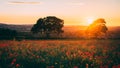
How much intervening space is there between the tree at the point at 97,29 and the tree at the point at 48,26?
7315 mm

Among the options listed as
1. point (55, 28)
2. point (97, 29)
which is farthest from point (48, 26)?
point (97, 29)

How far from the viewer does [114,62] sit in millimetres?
10047

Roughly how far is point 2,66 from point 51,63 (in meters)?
1.68

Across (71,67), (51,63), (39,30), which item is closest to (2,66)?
(51,63)

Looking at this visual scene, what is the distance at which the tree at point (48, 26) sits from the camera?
66312 millimetres

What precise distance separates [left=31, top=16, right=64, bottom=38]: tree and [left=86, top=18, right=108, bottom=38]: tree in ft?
24.0

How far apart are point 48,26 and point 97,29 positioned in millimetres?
12314

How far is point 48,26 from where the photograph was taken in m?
68.2

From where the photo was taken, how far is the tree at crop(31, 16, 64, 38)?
66.3m

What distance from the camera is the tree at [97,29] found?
66188 mm

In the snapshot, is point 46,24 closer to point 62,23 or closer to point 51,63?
point 62,23

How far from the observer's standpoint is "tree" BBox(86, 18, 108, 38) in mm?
66188

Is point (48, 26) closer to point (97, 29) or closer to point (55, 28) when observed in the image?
point (55, 28)

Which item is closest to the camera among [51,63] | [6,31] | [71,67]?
[71,67]
